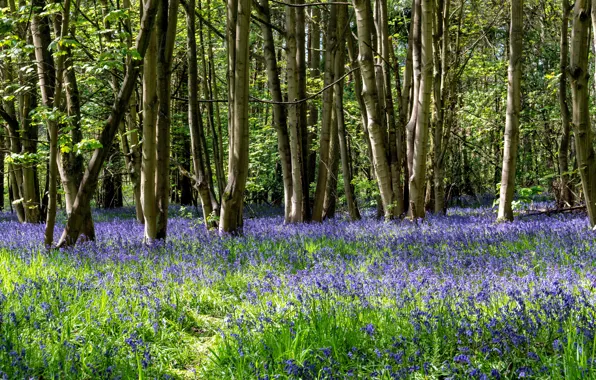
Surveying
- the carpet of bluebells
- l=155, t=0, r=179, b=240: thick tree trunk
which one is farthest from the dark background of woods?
the carpet of bluebells

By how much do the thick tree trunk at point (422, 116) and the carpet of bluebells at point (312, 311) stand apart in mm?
2833

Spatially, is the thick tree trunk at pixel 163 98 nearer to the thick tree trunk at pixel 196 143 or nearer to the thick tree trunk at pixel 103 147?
the thick tree trunk at pixel 103 147

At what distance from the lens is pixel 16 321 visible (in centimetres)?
370

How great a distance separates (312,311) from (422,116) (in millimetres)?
Result: 6367

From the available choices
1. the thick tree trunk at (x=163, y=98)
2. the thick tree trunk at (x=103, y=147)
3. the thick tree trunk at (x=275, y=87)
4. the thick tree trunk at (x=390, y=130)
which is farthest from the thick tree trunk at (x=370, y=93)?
the thick tree trunk at (x=103, y=147)

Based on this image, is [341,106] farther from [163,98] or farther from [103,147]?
[103,147]

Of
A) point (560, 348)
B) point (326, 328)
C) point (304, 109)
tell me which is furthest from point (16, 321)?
point (304, 109)

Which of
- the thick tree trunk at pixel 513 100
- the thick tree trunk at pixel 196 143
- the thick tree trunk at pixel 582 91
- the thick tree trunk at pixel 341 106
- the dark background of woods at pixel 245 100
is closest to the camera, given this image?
the thick tree trunk at pixel 582 91

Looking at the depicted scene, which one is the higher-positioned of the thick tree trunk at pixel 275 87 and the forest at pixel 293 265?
the thick tree trunk at pixel 275 87

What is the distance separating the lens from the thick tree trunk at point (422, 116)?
9289 millimetres

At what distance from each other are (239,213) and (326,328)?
5834 mm

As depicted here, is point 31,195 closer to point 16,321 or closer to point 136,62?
point 136,62

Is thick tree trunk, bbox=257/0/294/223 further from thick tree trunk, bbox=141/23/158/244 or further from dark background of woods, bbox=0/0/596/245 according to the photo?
thick tree trunk, bbox=141/23/158/244

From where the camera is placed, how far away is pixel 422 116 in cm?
951
